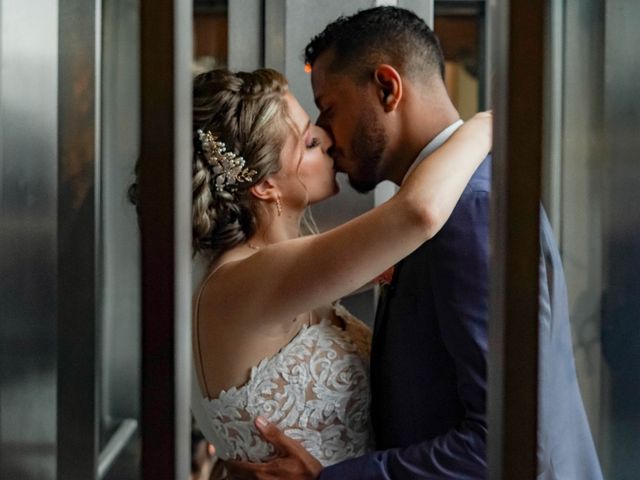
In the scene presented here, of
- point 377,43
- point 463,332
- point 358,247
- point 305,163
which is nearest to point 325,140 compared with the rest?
point 305,163

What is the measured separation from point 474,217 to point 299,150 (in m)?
0.31

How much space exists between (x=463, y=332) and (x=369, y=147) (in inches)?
13.2

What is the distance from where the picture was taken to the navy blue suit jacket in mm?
1037

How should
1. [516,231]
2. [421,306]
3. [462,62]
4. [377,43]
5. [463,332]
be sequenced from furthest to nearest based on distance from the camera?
[462,62], [377,43], [421,306], [463,332], [516,231]

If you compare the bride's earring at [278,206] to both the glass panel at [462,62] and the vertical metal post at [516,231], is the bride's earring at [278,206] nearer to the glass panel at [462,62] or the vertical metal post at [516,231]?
the vertical metal post at [516,231]

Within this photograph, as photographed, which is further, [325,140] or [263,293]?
[325,140]

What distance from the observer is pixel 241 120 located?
1.27m

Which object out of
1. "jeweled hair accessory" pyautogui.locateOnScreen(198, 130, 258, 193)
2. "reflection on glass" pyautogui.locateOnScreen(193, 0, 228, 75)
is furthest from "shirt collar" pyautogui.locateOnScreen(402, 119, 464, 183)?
"reflection on glass" pyautogui.locateOnScreen(193, 0, 228, 75)

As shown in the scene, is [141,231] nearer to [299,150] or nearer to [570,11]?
[299,150]

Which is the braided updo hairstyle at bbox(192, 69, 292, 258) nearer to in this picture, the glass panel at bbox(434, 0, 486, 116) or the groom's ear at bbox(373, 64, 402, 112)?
the groom's ear at bbox(373, 64, 402, 112)

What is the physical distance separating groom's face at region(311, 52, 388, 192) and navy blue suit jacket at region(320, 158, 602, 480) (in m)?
0.16

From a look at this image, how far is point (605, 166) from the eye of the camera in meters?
1.38

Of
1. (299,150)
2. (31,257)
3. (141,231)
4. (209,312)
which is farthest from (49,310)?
(141,231)

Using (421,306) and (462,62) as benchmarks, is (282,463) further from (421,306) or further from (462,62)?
(462,62)
